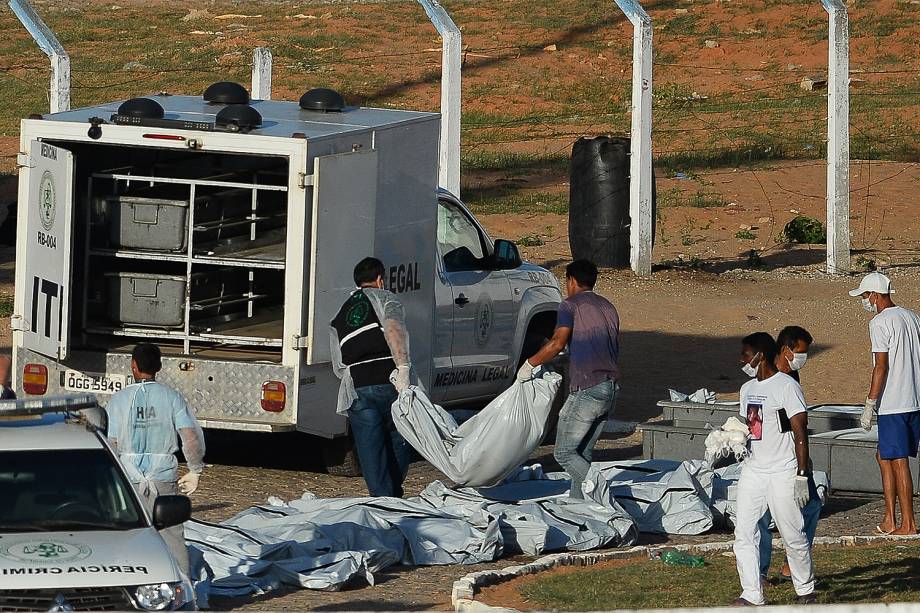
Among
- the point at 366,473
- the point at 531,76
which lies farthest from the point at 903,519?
the point at 531,76

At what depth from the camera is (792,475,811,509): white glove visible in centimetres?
844

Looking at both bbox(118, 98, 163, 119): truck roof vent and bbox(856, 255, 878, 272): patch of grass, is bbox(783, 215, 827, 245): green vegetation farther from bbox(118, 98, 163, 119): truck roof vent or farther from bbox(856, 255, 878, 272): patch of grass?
bbox(118, 98, 163, 119): truck roof vent

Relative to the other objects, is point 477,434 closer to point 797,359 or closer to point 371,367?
point 371,367

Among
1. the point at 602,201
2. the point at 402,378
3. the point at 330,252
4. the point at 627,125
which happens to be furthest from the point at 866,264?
the point at 627,125

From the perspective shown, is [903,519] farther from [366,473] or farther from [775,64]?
[775,64]

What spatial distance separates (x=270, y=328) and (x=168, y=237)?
101 cm

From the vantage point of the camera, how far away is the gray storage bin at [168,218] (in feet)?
39.3

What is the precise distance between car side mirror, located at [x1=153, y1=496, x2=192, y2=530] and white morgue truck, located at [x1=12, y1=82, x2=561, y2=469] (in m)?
4.03

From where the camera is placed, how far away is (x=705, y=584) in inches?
364

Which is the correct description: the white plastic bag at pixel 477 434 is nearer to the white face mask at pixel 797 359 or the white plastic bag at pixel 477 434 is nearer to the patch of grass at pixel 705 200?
the white face mask at pixel 797 359

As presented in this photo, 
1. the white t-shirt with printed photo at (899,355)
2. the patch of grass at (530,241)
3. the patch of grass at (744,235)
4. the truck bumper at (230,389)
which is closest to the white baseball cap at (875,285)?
the white t-shirt with printed photo at (899,355)

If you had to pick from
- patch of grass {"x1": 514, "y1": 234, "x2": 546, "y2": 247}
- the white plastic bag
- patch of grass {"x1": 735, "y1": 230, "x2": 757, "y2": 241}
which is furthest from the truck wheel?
patch of grass {"x1": 735, "y1": 230, "x2": 757, "y2": 241}

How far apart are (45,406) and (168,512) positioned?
0.84 meters

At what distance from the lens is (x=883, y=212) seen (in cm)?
2806
